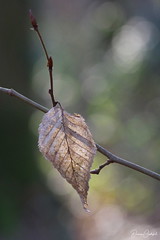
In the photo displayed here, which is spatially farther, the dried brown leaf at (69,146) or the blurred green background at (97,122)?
the blurred green background at (97,122)

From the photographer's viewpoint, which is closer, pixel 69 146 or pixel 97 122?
pixel 69 146

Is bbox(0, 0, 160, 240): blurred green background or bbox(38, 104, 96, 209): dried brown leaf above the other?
bbox(38, 104, 96, 209): dried brown leaf

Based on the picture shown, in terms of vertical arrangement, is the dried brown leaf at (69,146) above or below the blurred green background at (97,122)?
above

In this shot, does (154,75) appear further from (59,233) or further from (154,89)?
(59,233)

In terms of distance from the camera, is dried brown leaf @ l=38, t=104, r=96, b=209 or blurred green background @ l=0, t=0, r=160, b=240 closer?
dried brown leaf @ l=38, t=104, r=96, b=209
